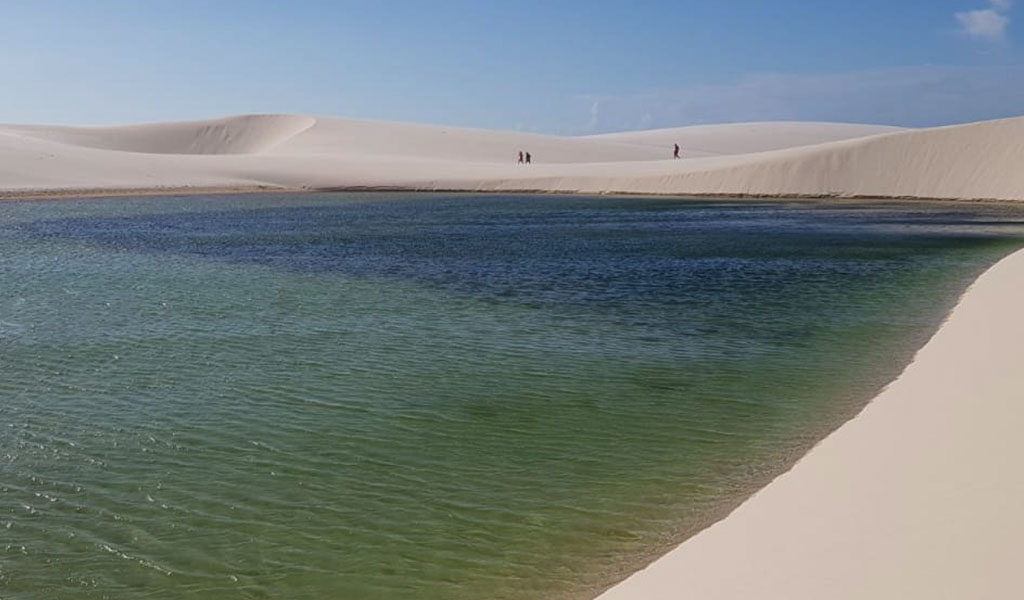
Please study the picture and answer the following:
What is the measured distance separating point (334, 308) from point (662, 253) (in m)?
11.3

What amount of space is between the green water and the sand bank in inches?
24.7

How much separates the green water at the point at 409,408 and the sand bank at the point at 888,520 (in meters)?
0.63

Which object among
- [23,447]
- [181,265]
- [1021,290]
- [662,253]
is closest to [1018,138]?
[662,253]

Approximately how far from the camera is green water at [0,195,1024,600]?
6605 millimetres

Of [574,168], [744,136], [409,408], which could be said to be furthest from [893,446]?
[744,136]

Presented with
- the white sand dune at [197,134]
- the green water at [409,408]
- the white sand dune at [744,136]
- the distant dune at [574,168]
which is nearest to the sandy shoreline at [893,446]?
the distant dune at [574,168]

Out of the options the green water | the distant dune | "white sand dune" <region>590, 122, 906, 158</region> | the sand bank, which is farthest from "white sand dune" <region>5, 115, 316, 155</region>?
the sand bank

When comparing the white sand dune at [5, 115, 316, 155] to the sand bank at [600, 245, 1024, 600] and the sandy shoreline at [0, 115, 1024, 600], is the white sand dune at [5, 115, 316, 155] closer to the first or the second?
the sandy shoreline at [0, 115, 1024, 600]

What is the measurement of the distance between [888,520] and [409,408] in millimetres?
5248

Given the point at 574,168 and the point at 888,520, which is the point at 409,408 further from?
the point at 574,168

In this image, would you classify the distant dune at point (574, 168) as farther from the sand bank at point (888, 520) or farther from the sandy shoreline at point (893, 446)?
the sand bank at point (888, 520)

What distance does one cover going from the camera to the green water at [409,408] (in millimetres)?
6605

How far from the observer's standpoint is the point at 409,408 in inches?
401

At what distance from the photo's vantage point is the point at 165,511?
7.31m
